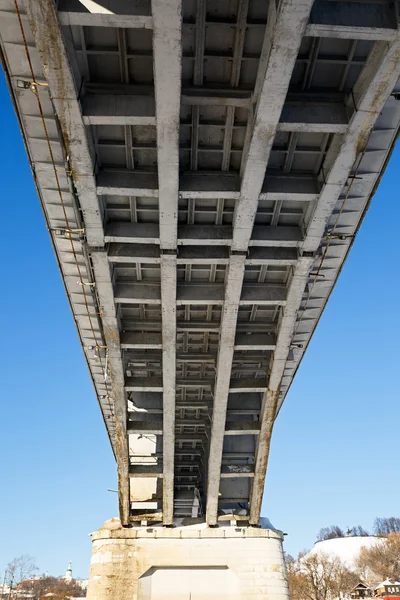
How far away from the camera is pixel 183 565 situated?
79.3 ft

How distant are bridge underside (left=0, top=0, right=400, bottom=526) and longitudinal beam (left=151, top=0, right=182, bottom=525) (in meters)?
0.03

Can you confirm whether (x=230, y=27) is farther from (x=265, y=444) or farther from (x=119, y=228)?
(x=265, y=444)

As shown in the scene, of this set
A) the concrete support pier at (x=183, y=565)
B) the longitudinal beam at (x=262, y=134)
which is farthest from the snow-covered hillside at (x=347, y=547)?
the longitudinal beam at (x=262, y=134)

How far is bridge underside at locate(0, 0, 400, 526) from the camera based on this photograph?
9.31m

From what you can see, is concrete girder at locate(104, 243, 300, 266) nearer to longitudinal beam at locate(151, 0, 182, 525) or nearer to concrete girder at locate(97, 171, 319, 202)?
longitudinal beam at locate(151, 0, 182, 525)

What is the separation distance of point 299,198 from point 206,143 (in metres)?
2.58

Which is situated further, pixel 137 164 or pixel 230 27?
pixel 137 164

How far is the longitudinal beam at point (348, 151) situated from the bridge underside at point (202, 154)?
4 centimetres

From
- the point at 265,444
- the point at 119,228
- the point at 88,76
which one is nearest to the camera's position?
the point at 88,76

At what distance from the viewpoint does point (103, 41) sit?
414 inches

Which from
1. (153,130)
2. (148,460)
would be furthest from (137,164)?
(148,460)

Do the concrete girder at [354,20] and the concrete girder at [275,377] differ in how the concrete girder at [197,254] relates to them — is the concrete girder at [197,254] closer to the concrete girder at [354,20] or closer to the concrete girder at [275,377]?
the concrete girder at [275,377]

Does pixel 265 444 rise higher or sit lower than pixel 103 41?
lower

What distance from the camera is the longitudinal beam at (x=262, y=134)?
869cm
